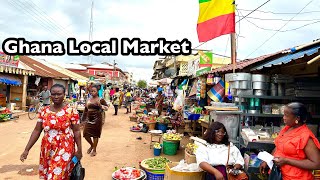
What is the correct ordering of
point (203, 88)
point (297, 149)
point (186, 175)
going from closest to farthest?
point (297, 149) → point (186, 175) → point (203, 88)

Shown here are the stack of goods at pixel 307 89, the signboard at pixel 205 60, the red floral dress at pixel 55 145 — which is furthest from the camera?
the signboard at pixel 205 60

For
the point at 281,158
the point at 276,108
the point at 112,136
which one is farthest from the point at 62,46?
the point at 281,158

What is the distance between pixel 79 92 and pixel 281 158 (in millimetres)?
27027

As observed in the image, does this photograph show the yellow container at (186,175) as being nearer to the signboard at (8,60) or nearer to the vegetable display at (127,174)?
the vegetable display at (127,174)

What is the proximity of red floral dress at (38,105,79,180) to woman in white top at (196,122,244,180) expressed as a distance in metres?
1.82

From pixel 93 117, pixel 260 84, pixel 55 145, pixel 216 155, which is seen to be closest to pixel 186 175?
pixel 216 155

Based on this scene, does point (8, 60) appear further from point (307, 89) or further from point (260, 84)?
point (307, 89)

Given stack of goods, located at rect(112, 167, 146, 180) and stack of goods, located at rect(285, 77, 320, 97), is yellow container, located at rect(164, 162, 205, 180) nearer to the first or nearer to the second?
stack of goods, located at rect(112, 167, 146, 180)

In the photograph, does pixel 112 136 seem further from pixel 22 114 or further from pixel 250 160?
pixel 22 114

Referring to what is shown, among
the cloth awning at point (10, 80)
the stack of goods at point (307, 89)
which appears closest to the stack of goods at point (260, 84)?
the stack of goods at point (307, 89)

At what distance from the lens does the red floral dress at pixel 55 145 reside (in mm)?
3277

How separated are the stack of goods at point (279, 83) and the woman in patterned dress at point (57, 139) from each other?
376cm

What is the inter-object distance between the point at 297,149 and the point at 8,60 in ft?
50.2

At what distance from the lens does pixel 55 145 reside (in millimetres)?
3297
